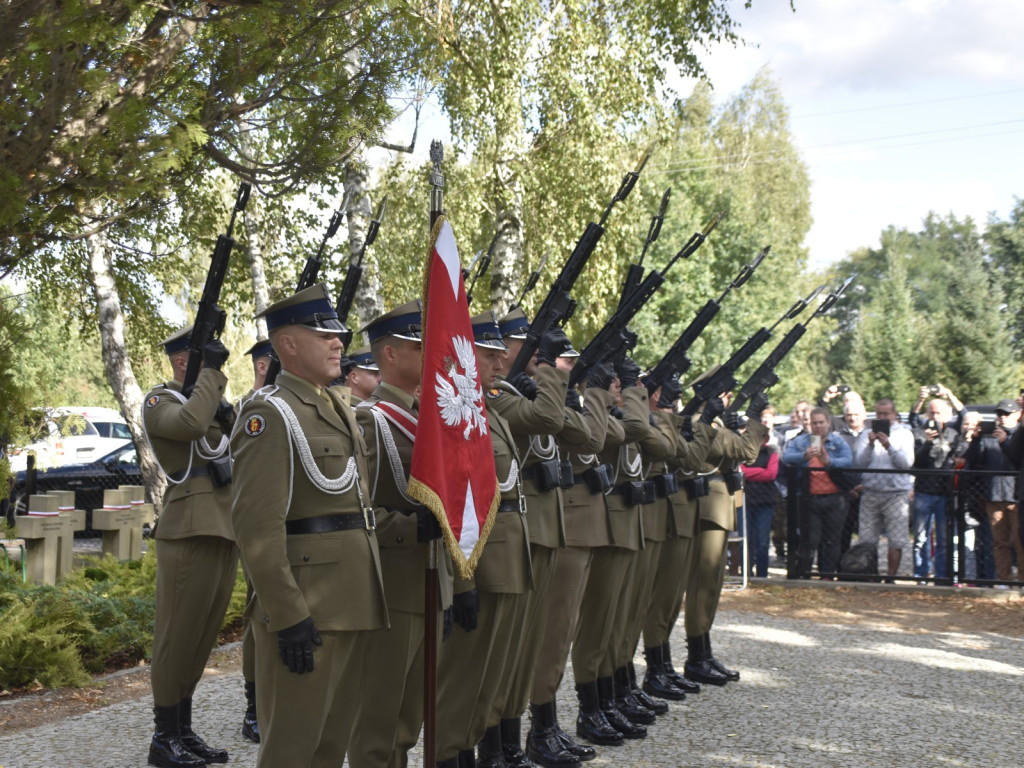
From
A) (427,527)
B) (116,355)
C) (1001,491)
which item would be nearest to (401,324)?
(427,527)

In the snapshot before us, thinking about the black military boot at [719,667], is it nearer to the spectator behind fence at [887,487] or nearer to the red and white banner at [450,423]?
the red and white banner at [450,423]

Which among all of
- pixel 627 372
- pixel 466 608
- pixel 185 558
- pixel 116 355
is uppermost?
pixel 116 355

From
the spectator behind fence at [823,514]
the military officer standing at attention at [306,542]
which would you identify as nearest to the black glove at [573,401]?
the military officer standing at attention at [306,542]

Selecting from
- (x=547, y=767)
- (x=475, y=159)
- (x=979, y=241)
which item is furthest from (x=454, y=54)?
(x=979, y=241)

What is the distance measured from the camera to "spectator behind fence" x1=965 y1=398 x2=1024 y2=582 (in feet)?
37.3

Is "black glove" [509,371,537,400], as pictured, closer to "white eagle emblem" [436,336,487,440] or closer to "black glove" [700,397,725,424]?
"white eagle emblem" [436,336,487,440]

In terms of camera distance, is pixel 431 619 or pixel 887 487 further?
pixel 887 487

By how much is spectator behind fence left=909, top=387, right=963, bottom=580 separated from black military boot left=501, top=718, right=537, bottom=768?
7.30 metres

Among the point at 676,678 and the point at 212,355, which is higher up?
the point at 212,355

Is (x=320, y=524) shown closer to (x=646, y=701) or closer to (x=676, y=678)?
Answer: (x=646, y=701)

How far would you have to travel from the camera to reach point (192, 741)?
5.68 meters

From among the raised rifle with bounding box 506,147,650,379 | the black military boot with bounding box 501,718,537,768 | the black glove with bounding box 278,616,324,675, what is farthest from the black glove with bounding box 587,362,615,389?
the black glove with bounding box 278,616,324,675

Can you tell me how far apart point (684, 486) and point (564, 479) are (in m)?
1.98

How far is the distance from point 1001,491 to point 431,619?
8.88 meters
